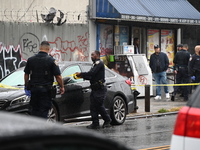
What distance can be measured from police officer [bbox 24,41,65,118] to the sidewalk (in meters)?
5.58

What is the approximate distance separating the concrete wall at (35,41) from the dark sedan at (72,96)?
5.26 metres

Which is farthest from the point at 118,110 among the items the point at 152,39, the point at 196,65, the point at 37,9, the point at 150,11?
the point at 152,39

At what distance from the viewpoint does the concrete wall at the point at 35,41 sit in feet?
56.7

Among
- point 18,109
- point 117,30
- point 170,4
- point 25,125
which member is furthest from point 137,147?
point 170,4

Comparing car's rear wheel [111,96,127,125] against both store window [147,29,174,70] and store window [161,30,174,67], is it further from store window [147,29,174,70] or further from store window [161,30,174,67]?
store window [161,30,174,67]

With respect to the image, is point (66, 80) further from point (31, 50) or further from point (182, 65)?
point (182, 65)

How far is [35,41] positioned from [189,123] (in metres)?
13.9

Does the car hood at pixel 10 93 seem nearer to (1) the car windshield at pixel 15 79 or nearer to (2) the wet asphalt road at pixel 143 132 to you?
(1) the car windshield at pixel 15 79

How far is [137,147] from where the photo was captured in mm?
9148

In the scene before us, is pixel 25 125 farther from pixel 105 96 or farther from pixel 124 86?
pixel 124 86

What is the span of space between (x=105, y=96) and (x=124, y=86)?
111cm

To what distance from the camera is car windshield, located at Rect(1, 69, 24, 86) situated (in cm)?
1155

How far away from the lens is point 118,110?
12781 mm

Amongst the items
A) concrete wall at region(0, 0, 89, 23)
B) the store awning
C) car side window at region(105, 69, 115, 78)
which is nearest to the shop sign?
the store awning
